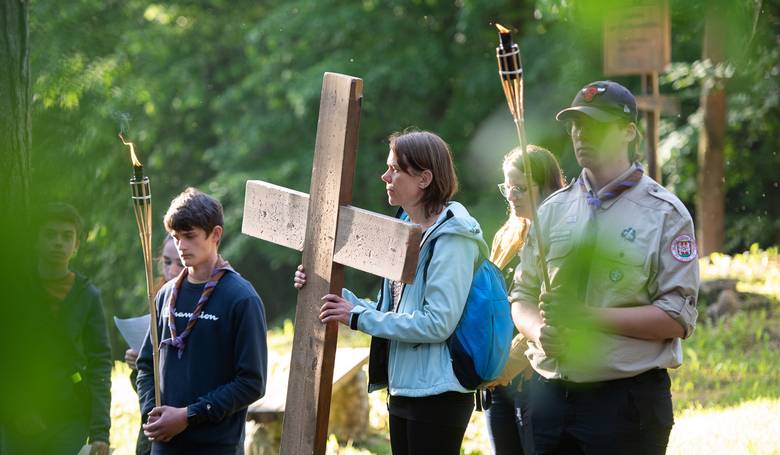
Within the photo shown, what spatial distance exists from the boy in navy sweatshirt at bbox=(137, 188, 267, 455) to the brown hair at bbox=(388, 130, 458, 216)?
0.72 metres

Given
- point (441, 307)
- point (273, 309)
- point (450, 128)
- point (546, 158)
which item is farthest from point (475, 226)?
point (273, 309)

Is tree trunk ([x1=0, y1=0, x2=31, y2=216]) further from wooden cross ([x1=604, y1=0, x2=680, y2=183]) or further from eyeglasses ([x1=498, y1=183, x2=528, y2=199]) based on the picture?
wooden cross ([x1=604, y1=0, x2=680, y2=183])

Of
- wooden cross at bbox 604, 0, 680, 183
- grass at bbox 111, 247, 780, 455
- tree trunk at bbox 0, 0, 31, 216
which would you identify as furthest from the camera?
wooden cross at bbox 604, 0, 680, 183

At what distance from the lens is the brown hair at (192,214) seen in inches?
139

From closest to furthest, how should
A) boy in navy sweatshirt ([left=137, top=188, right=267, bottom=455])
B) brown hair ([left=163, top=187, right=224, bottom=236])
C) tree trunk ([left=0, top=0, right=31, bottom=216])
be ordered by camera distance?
tree trunk ([left=0, top=0, right=31, bottom=216])
boy in navy sweatshirt ([left=137, top=188, right=267, bottom=455])
brown hair ([left=163, top=187, right=224, bottom=236])

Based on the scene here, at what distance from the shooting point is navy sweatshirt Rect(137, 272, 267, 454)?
346 cm

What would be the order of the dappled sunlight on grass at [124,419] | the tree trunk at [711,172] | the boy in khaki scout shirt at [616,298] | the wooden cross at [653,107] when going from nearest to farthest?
1. the boy in khaki scout shirt at [616,298]
2. the dappled sunlight on grass at [124,419]
3. the wooden cross at [653,107]
4. the tree trunk at [711,172]

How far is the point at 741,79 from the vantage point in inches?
578

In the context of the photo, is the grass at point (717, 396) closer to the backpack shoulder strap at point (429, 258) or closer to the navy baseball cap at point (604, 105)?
the backpack shoulder strap at point (429, 258)

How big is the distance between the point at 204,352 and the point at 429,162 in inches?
40.0

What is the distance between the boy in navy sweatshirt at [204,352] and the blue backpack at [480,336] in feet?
2.32

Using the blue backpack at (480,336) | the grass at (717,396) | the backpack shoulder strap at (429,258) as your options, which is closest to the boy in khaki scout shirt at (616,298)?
the blue backpack at (480,336)

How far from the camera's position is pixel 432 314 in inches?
122

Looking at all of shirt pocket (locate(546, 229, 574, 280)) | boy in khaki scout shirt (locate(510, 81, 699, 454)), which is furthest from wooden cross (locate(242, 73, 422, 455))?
boy in khaki scout shirt (locate(510, 81, 699, 454))
